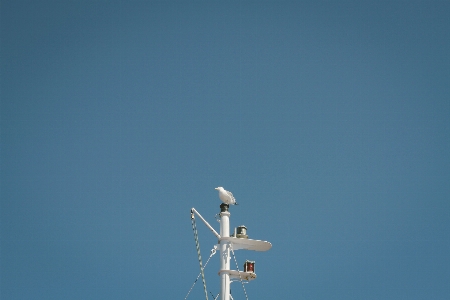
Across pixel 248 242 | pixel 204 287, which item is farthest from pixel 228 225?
pixel 204 287

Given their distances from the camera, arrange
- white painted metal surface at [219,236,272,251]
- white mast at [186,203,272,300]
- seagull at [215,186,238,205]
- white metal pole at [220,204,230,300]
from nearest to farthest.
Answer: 1. white metal pole at [220,204,230,300]
2. white mast at [186,203,272,300]
3. white painted metal surface at [219,236,272,251]
4. seagull at [215,186,238,205]

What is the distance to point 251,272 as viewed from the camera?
35.8m

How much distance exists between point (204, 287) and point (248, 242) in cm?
388

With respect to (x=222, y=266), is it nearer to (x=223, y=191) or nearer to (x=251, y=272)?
(x=251, y=272)

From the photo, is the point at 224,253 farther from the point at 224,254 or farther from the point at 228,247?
the point at 228,247

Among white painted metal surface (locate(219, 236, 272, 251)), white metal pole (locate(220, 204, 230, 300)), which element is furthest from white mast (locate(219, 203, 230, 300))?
white painted metal surface (locate(219, 236, 272, 251))

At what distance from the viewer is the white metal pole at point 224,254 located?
34.7 meters

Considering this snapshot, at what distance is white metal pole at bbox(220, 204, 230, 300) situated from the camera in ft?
114

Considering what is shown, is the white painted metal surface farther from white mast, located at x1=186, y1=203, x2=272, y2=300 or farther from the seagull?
the seagull

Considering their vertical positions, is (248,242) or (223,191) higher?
(223,191)

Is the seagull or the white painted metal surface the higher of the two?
the seagull

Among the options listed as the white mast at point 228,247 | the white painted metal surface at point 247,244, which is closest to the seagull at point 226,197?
the white mast at point 228,247

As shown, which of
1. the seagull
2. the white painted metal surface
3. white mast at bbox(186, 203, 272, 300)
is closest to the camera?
Answer: white mast at bbox(186, 203, 272, 300)

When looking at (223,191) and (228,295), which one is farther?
(223,191)
